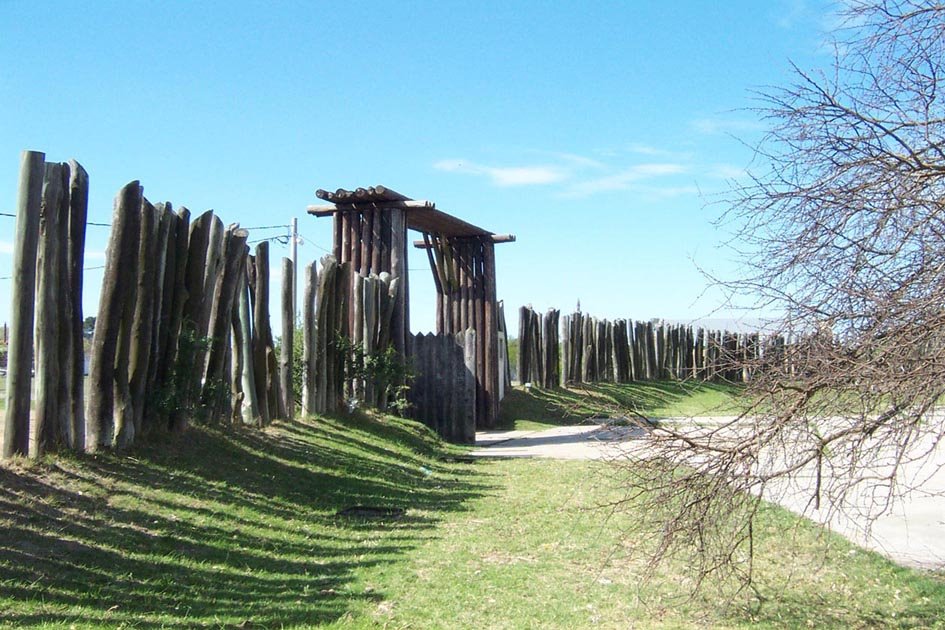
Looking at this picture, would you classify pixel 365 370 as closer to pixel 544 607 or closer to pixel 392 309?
pixel 392 309

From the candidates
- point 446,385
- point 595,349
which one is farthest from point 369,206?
point 595,349

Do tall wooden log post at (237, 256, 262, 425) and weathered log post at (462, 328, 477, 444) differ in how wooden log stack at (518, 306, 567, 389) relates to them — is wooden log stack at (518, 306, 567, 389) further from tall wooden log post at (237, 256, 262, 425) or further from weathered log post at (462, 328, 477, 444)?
tall wooden log post at (237, 256, 262, 425)

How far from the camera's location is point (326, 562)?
6.27 meters

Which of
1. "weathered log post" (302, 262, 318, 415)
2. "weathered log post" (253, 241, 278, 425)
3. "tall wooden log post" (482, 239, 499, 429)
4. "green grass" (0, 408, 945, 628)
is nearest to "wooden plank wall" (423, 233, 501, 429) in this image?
"tall wooden log post" (482, 239, 499, 429)

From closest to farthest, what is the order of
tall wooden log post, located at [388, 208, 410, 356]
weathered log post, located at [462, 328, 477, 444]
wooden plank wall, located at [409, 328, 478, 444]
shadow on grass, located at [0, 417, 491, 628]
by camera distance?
shadow on grass, located at [0, 417, 491, 628]
tall wooden log post, located at [388, 208, 410, 356]
weathered log post, located at [462, 328, 477, 444]
wooden plank wall, located at [409, 328, 478, 444]

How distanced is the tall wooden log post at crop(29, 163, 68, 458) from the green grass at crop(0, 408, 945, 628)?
33 cm

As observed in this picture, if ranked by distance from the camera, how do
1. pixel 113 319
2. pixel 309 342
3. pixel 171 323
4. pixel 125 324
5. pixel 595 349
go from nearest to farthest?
1. pixel 113 319
2. pixel 125 324
3. pixel 171 323
4. pixel 309 342
5. pixel 595 349

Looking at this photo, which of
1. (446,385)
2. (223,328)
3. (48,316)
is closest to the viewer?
(48,316)

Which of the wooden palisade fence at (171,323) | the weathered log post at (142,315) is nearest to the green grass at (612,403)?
the wooden palisade fence at (171,323)

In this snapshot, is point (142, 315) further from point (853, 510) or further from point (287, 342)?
point (853, 510)

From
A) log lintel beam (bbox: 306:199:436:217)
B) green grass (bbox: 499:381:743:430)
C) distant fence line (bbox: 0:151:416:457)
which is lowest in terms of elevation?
green grass (bbox: 499:381:743:430)

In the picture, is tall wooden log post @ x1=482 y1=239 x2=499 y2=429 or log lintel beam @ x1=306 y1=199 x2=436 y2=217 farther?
tall wooden log post @ x1=482 y1=239 x2=499 y2=429

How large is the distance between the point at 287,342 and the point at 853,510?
6484 millimetres

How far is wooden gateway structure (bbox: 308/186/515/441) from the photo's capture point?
14.8m
